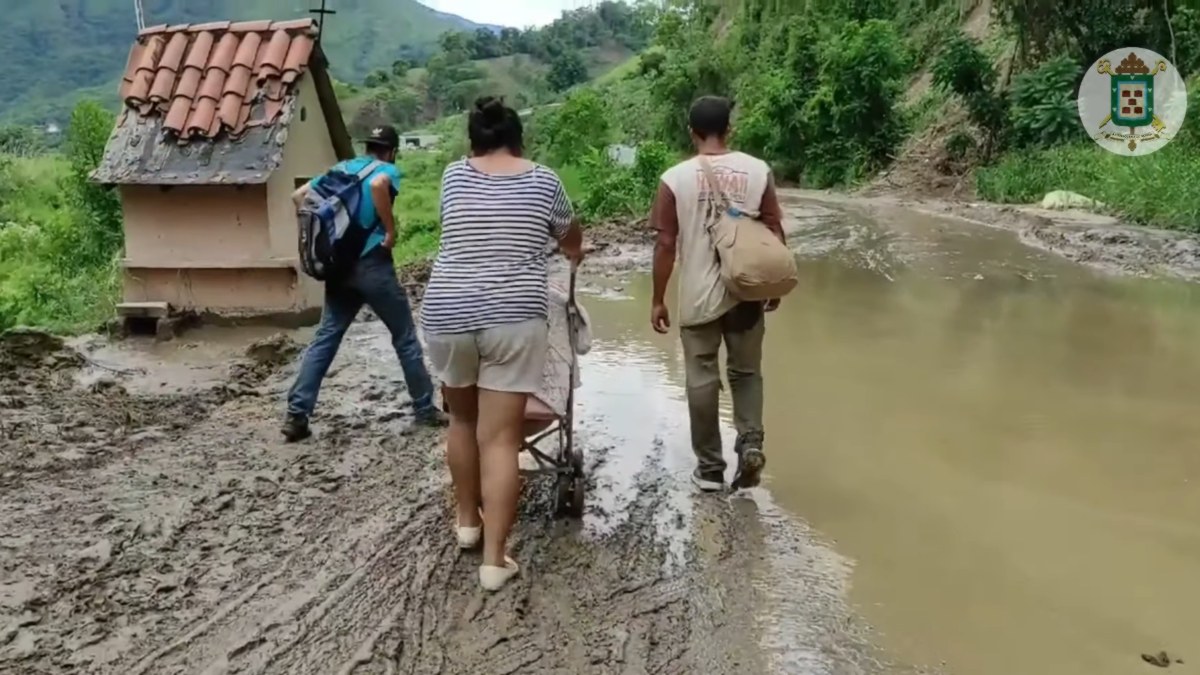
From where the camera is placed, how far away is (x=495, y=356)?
3797 mm

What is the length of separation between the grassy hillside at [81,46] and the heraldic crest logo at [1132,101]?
1884 inches

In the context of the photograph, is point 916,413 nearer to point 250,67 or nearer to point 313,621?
point 313,621

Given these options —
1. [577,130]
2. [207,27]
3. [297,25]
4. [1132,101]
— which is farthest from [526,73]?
[297,25]

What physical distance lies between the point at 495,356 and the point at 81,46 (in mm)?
89084

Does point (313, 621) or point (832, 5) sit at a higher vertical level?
point (832, 5)

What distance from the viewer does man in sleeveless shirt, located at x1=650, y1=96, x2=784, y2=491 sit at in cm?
458

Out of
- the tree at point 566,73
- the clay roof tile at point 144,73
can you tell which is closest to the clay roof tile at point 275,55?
the clay roof tile at point 144,73

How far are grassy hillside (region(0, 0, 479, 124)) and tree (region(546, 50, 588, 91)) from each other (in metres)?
13.4

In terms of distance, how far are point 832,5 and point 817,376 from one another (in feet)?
86.2

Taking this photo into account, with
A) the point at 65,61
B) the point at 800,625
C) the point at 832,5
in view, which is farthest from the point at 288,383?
the point at 65,61

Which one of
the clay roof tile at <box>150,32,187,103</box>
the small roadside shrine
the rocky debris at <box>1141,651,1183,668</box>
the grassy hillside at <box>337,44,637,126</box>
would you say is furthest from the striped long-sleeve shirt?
the grassy hillside at <box>337,44,637,126</box>

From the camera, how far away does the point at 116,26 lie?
83500mm

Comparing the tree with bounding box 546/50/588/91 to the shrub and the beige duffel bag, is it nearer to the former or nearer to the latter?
the shrub

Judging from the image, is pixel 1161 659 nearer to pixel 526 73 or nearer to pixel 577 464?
pixel 577 464
